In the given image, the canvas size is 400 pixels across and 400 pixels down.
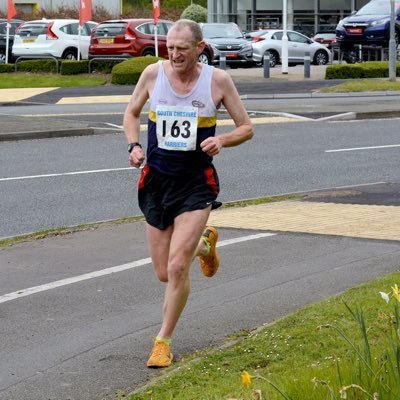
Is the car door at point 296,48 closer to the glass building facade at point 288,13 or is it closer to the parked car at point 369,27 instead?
the parked car at point 369,27

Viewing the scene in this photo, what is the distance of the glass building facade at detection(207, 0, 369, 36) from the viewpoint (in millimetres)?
59469

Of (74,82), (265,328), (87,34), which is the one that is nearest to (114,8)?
(87,34)

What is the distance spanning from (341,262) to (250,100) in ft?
65.1

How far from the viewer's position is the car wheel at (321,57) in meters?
47.0

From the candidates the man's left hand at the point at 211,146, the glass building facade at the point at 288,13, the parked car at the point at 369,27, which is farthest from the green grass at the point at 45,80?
the man's left hand at the point at 211,146

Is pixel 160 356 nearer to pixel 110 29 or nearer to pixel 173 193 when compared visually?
pixel 173 193

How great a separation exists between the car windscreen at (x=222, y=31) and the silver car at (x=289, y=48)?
0.96 m

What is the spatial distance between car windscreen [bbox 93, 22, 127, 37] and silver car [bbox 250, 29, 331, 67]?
7.18 metres

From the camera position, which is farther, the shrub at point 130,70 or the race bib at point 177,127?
the shrub at point 130,70

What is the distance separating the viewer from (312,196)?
43.4 feet

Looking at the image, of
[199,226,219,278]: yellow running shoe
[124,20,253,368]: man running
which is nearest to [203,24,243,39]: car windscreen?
[199,226,219,278]: yellow running shoe

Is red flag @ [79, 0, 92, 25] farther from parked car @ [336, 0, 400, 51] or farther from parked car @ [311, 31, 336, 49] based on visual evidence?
parked car @ [311, 31, 336, 49]

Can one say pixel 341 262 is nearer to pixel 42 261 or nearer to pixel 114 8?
pixel 42 261

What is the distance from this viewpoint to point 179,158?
6641 mm
